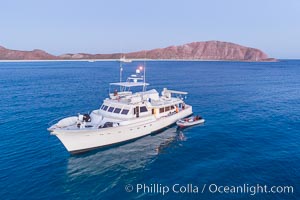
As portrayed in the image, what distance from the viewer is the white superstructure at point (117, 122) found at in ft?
69.4

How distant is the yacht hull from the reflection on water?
26.6 inches

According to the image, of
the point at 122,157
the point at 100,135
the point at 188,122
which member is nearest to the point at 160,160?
the point at 122,157

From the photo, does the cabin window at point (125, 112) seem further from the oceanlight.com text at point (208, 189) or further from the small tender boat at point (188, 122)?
the oceanlight.com text at point (208, 189)

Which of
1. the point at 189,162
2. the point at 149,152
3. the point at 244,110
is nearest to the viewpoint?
the point at 189,162

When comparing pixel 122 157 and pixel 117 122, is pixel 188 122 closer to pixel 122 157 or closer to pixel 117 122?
pixel 117 122

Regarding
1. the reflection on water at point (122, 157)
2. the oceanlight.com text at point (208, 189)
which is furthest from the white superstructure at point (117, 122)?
the oceanlight.com text at point (208, 189)

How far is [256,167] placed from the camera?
18.5 metres

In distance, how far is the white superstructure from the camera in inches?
833

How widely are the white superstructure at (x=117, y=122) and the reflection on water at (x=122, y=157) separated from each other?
1028 millimetres

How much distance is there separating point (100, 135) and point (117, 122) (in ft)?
8.11

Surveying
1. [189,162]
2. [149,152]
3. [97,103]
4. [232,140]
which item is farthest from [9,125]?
[232,140]

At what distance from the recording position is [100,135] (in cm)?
2198

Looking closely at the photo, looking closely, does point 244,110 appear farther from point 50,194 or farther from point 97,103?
point 50,194

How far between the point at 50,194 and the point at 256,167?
16.8m
